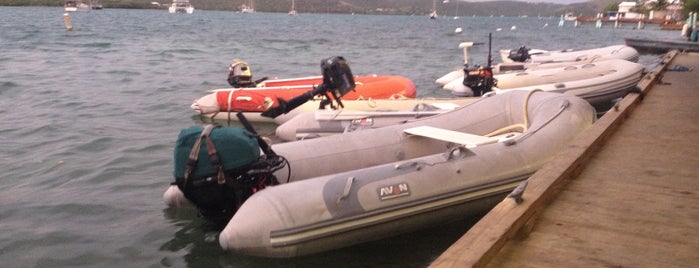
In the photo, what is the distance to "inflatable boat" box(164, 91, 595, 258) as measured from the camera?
3.94 metres

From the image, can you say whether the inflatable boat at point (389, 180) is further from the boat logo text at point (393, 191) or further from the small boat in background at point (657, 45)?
the small boat in background at point (657, 45)

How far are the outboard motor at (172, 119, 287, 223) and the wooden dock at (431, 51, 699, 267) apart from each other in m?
1.94

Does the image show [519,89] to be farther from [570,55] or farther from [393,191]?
[570,55]

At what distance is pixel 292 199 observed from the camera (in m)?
3.99

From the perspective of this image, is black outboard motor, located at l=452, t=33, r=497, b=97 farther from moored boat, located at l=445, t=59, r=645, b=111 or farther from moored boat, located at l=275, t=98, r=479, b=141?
moored boat, located at l=275, t=98, r=479, b=141

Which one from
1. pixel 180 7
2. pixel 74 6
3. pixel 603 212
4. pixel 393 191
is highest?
pixel 180 7

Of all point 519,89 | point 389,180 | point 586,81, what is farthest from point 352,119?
point 586,81

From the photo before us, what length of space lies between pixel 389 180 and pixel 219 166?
1.24 meters

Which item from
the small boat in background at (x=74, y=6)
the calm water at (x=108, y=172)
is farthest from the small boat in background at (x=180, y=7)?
the calm water at (x=108, y=172)

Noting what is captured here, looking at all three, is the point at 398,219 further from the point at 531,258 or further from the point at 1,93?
the point at 1,93

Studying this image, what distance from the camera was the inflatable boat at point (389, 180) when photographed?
3.94m

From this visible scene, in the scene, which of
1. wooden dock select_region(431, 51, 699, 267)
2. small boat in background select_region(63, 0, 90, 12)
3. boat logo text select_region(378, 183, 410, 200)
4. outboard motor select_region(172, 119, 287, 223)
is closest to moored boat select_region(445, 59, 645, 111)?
wooden dock select_region(431, 51, 699, 267)

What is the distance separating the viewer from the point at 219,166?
4.07 meters

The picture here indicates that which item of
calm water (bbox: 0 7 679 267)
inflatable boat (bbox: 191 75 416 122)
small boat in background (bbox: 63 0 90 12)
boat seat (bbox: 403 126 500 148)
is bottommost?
calm water (bbox: 0 7 679 267)
